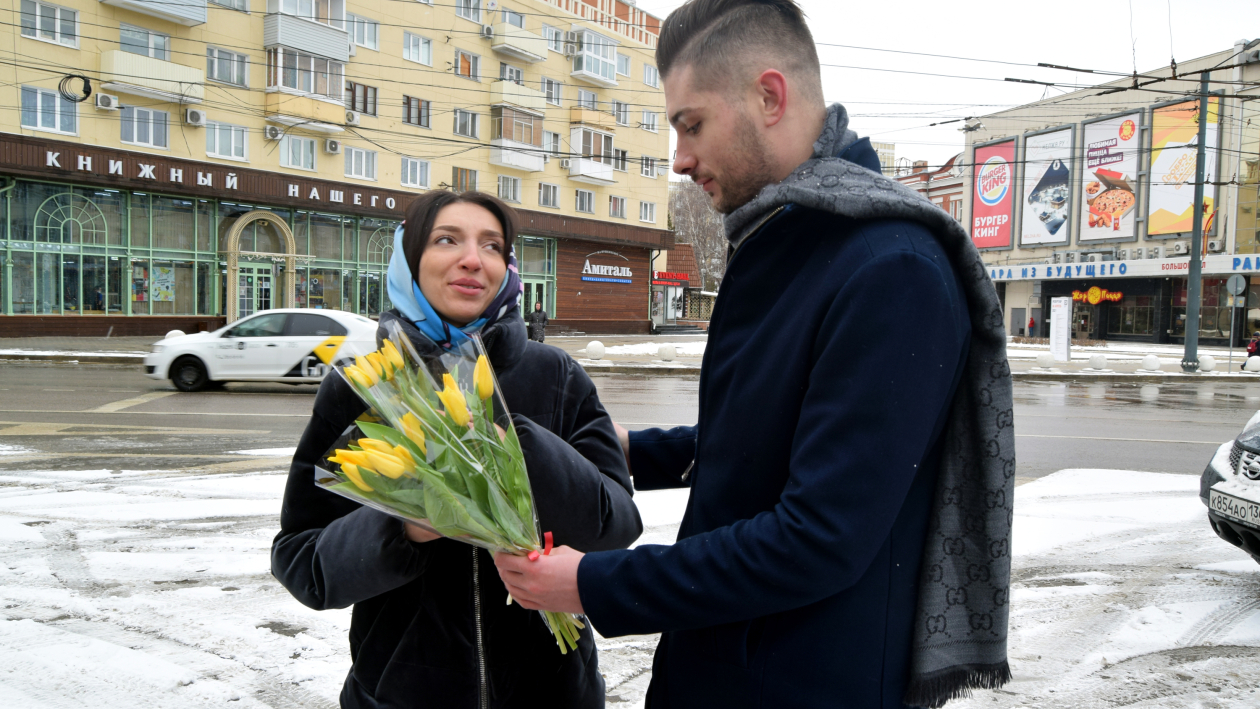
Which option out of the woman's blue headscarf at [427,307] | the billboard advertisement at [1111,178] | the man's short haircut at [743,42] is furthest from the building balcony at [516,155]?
the man's short haircut at [743,42]

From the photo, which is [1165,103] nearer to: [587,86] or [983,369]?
[587,86]

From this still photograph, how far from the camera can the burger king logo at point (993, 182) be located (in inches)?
1924

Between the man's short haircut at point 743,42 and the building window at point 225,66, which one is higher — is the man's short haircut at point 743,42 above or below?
below

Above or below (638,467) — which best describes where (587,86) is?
above

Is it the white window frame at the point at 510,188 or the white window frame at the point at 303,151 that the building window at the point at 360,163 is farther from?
the white window frame at the point at 510,188

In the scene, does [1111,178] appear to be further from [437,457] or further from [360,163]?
[437,457]

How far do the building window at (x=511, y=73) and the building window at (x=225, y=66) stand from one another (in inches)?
427

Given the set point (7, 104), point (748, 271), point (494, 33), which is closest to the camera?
point (748, 271)

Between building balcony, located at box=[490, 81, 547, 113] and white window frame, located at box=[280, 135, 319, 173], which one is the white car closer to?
white window frame, located at box=[280, 135, 319, 173]

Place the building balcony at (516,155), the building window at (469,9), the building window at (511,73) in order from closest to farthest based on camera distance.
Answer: the building window at (469,9) → the building balcony at (516,155) → the building window at (511,73)

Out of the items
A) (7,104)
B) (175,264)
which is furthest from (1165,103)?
(7,104)

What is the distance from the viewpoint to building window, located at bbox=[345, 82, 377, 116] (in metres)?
29.5

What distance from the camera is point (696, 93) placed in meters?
1.53

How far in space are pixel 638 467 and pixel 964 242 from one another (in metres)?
1.07
